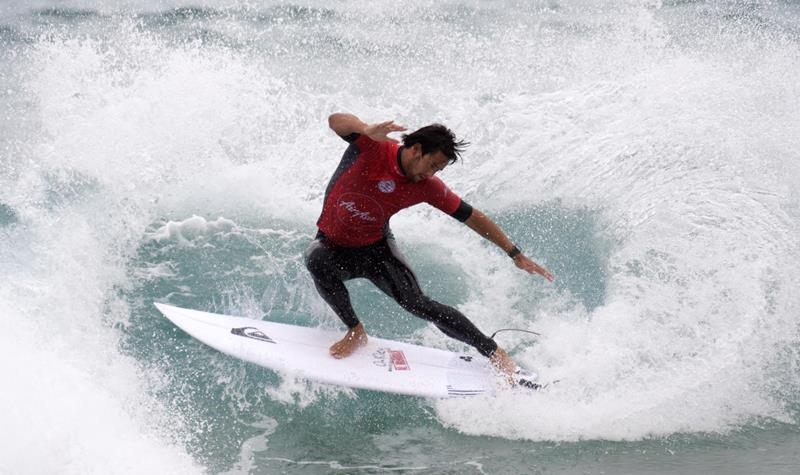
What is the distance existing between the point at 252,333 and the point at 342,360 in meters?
0.71

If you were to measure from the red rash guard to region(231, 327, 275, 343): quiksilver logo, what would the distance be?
1146 millimetres

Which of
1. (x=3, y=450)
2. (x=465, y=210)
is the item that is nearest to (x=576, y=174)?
(x=465, y=210)

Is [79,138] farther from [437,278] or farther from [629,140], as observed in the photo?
[629,140]

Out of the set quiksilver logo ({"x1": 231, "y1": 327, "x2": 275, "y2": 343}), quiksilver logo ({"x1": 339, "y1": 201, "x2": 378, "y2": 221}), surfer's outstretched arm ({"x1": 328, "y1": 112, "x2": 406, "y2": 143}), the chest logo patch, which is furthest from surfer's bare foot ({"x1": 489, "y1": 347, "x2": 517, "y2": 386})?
surfer's outstretched arm ({"x1": 328, "y1": 112, "x2": 406, "y2": 143})

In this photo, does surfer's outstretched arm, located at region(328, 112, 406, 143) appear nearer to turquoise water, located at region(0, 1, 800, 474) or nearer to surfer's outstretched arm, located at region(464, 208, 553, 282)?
surfer's outstretched arm, located at region(464, 208, 553, 282)

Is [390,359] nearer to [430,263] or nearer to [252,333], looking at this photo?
[252,333]

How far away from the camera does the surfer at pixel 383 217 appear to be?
14.7 ft

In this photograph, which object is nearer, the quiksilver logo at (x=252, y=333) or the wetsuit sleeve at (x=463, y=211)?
the wetsuit sleeve at (x=463, y=211)

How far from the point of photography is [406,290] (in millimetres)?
5180

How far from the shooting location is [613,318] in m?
5.82

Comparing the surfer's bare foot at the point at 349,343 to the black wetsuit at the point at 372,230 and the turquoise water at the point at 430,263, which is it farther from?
the turquoise water at the point at 430,263

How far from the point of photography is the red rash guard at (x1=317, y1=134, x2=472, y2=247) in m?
4.64

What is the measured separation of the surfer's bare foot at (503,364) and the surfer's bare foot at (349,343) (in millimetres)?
930

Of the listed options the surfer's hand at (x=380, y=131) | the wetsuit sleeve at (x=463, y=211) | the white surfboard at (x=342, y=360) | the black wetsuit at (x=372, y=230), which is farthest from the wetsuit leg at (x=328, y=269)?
the surfer's hand at (x=380, y=131)
